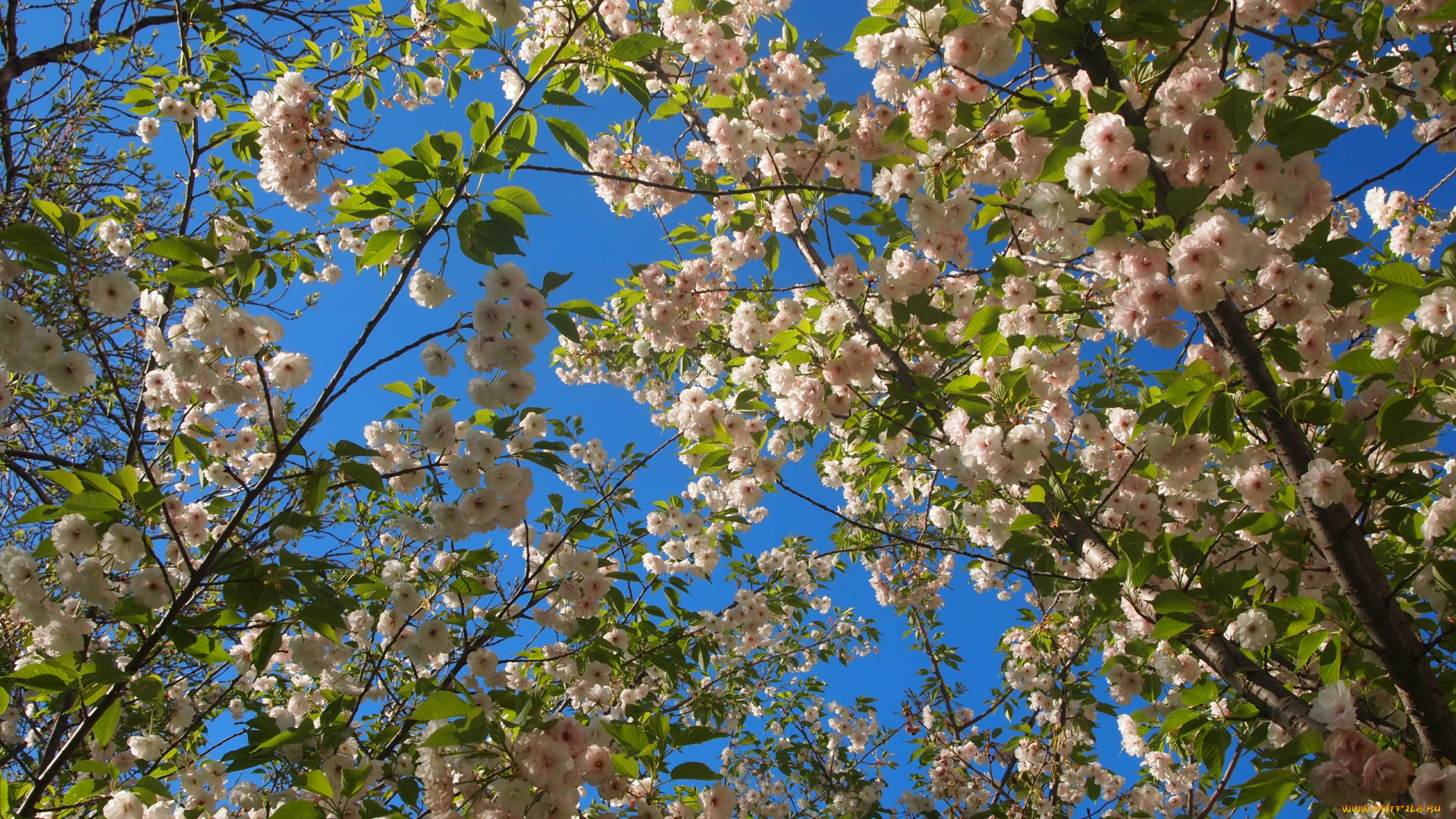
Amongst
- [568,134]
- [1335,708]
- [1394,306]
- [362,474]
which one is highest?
[568,134]

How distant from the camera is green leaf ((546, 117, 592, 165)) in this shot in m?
2.45

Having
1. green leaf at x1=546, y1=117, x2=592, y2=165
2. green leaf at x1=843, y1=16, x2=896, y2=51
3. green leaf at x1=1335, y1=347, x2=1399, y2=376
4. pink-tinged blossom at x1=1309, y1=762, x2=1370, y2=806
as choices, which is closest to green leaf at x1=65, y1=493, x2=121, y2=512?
green leaf at x1=546, y1=117, x2=592, y2=165

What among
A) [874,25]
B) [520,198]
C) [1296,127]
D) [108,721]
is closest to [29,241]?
[520,198]

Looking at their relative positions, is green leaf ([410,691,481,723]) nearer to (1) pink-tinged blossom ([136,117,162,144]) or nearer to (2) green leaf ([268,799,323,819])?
(2) green leaf ([268,799,323,819])

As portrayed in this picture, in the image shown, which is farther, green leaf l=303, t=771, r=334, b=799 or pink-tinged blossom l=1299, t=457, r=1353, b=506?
pink-tinged blossom l=1299, t=457, r=1353, b=506

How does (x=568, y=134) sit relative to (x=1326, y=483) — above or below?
above

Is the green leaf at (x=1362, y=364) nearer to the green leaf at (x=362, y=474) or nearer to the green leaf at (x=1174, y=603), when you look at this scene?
the green leaf at (x=1174, y=603)

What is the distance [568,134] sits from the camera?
245 centimetres

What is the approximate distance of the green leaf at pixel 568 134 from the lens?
2.45m

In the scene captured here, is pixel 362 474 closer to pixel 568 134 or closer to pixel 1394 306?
pixel 568 134

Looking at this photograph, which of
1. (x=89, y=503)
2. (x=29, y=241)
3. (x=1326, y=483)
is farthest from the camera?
(x=1326, y=483)

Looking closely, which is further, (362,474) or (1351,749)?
(362,474)

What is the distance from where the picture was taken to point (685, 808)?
125 inches

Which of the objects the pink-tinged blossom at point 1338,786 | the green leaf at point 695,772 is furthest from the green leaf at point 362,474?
the pink-tinged blossom at point 1338,786
